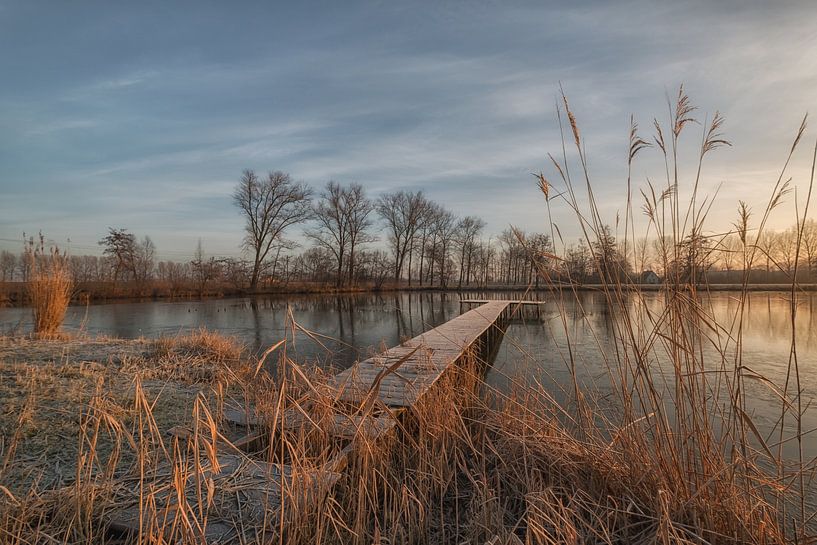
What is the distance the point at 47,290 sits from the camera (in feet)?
23.0

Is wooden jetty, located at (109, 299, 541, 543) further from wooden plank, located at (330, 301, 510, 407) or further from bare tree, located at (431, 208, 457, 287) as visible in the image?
bare tree, located at (431, 208, 457, 287)

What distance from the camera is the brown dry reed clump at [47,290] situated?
6.85 m

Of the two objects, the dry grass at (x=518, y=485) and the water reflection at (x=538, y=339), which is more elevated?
the dry grass at (x=518, y=485)

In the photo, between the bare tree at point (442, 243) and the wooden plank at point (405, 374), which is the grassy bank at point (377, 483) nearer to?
the wooden plank at point (405, 374)

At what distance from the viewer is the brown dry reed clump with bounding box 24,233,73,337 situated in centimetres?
685

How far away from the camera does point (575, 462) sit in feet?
6.96

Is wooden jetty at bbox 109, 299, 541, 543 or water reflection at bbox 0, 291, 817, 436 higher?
wooden jetty at bbox 109, 299, 541, 543

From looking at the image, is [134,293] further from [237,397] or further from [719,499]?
[719,499]

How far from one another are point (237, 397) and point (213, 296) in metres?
23.4

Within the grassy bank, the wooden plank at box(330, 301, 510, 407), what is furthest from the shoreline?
the grassy bank

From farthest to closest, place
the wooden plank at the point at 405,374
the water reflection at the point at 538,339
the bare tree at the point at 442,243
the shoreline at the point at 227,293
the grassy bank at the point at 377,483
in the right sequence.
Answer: the bare tree at the point at 442,243 → the shoreline at the point at 227,293 → the water reflection at the point at 538,339 → the wooden plank at the point at 405,374 → the grassy bank at the point at 377,483

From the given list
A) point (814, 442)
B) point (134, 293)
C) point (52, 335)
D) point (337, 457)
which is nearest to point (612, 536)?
point (337, 457)

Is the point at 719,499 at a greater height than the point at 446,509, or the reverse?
the point at 719,499

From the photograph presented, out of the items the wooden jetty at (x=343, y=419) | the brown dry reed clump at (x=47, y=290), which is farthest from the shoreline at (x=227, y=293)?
the wooden jetty at (x=343, y=419)
